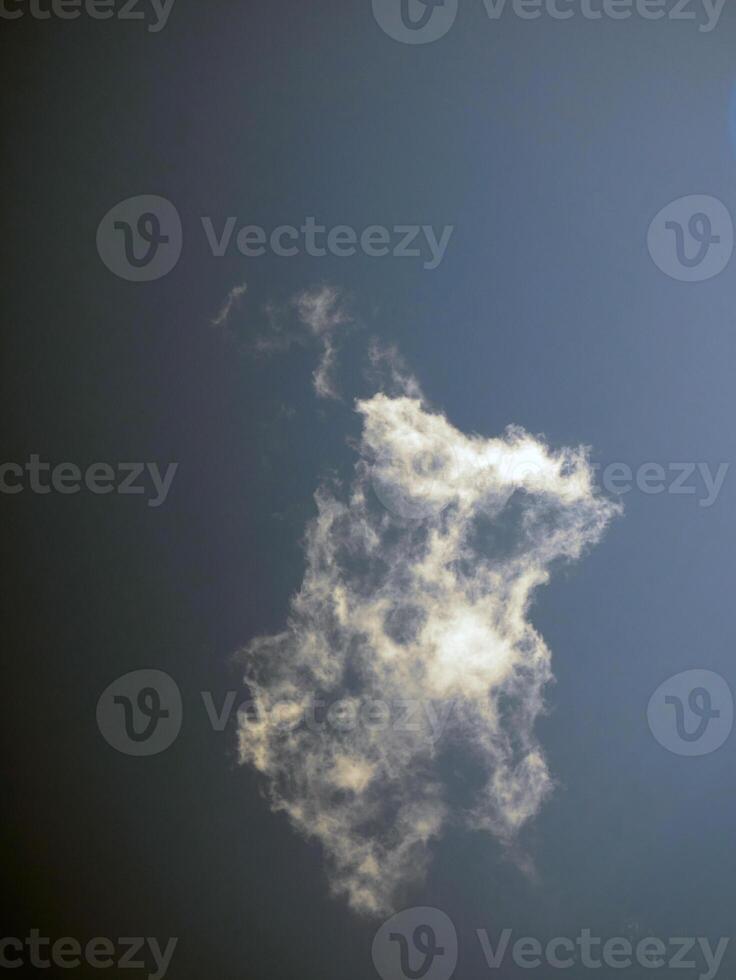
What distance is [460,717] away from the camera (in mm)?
3514

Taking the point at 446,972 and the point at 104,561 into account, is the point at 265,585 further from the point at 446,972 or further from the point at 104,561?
the point at 446,972

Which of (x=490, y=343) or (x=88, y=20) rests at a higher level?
(x=88, y=20)

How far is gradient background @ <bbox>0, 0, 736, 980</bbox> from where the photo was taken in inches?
139

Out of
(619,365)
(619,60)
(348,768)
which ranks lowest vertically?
(348,768)

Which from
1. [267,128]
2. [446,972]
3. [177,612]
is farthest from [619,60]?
[446,972]

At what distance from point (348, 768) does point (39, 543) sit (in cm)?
150

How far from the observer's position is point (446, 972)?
3.50m

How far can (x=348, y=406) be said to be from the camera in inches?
139

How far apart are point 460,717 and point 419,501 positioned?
849mm

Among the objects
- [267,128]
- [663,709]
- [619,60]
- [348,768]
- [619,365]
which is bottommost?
[348,768]

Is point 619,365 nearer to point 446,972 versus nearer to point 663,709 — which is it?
point 663,709

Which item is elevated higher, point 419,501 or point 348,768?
point 419,501

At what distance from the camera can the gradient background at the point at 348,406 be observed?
352 cm

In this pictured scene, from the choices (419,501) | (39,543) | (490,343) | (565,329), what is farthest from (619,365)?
(39,543)
